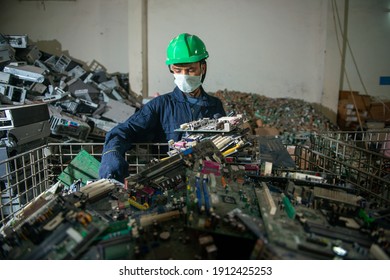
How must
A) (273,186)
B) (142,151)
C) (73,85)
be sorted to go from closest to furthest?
(273,186) → (142,151) → (73,85)

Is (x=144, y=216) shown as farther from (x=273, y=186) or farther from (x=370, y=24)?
(x=370, y=24)

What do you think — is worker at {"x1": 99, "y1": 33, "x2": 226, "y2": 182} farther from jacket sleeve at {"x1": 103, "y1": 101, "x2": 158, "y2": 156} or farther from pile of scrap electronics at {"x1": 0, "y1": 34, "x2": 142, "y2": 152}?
pile of scrap electronics at {"x1": 0, "y1": 34, "x2": 142, "y2": 152}

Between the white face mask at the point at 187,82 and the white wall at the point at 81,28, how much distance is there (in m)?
4.48

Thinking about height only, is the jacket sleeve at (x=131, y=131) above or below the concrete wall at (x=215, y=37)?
below

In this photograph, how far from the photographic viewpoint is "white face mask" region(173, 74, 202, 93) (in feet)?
6.48

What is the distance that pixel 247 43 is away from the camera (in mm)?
5188

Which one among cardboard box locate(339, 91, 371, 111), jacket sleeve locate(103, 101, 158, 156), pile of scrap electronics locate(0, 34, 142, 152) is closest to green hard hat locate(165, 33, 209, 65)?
jacket sleeve locate(103, 101, 158, 156)

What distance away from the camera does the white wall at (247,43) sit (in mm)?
4849

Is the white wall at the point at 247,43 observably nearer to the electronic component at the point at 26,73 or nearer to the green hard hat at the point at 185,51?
the electronic component at the point at 26,73

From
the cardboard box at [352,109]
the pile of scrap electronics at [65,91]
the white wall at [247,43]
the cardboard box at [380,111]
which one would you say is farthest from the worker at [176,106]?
the white wall at [247,43]

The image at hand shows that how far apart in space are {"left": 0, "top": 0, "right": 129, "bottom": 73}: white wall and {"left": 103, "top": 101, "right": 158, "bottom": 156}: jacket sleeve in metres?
4.46

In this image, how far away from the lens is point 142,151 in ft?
6.66
